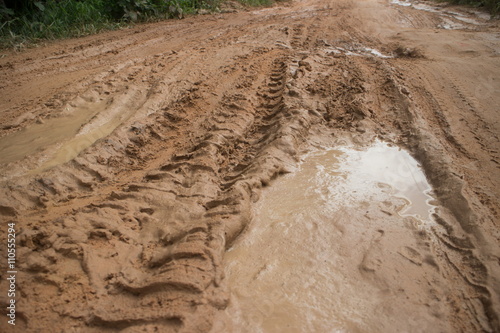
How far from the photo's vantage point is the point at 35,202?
2.49 m

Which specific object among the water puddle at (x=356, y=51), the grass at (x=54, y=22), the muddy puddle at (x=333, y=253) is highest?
the grass at (x=54, y=22)

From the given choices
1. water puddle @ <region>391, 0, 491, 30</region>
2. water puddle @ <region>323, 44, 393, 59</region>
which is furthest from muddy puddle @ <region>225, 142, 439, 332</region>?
Answer: water puddle @ <region>391, 0, 491, 30</region>

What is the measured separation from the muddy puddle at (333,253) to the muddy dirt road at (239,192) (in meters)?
0.01

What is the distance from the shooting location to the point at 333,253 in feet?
7.20

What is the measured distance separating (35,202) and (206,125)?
1.80 meters

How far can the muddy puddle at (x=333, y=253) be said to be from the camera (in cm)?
180

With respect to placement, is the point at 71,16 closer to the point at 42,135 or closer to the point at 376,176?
the point at 42,135

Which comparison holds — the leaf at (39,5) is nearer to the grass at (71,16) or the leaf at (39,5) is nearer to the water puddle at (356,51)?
the grass at (71,16)

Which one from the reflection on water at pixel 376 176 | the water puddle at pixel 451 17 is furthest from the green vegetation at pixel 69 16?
the water puddle at pixel 451 17

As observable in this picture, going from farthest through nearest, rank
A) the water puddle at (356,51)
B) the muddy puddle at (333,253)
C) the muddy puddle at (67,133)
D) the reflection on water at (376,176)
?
1. the water puddle at (356,51)
2. the muddy puddle at (67,133)
3. the reflection on water at (376,176)
4. the muddy puddle at (333,253)

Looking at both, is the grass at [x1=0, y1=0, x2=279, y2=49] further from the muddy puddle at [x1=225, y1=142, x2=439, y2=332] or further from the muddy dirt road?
the muddy puddle at [x1=225, y1=142, x2=439, y2=332]

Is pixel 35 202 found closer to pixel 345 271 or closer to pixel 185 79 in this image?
pixel 345 271

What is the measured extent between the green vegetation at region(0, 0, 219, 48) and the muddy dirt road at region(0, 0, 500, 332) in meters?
1.29

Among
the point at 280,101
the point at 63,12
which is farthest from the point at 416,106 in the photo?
the point at 63,12
